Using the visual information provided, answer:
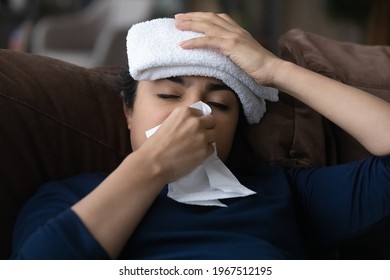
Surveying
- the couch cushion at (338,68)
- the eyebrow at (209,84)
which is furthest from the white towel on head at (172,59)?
the couch cushion at (338,68)

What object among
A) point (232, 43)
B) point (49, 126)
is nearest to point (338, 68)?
point (232, 43)

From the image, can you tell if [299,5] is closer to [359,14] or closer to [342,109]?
[359,14]

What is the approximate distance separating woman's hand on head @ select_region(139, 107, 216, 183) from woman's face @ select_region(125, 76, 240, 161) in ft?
0.17

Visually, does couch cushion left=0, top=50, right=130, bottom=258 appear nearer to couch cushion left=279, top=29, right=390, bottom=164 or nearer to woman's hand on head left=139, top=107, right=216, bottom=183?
woman's hand on head left=139, top=107, right=216, bottom=183

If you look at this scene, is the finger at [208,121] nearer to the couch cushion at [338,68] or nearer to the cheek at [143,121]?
the cheek at [143,121]

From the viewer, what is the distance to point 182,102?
1.14m

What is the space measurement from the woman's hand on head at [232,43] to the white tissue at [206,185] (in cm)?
12

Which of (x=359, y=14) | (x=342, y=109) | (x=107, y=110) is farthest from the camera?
(x=359, y=14)

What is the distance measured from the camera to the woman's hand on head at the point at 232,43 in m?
1.15

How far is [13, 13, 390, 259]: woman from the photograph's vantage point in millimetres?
965

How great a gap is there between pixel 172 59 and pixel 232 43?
0.42 feet

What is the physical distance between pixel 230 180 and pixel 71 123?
0.36 metres
